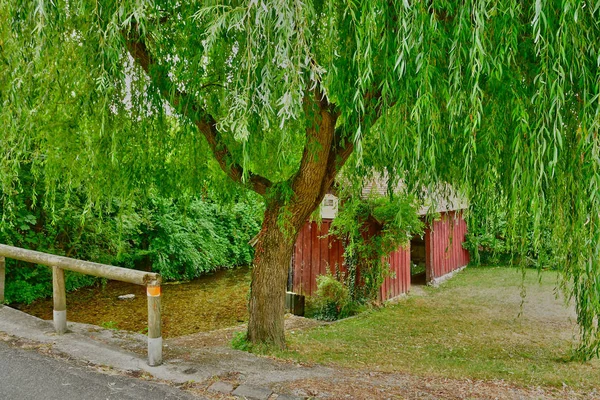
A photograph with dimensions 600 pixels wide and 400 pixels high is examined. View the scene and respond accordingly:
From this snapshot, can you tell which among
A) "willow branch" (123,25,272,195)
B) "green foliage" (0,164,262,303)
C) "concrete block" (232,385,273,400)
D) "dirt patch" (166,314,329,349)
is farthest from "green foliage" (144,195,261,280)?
"concrete block" (232,385,273,400)

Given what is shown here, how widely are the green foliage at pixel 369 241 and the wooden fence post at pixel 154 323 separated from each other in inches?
230

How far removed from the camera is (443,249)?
14734 mm

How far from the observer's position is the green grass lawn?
6.09 metres

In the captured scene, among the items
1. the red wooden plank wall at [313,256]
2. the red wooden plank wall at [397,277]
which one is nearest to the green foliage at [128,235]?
the red wooden plank wall at [313,256]

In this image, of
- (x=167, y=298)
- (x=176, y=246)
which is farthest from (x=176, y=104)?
(x=176, y=246)

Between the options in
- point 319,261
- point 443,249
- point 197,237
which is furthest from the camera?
point 443,249

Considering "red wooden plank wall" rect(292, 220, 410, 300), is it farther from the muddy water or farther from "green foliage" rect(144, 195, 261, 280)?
the muddy water

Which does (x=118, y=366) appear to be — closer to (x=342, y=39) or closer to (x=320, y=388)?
(x=320, y=388)

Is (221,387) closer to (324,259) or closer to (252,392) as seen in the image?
(252,392)

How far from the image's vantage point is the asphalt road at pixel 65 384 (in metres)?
3.57

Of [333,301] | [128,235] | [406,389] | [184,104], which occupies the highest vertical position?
[184,104]

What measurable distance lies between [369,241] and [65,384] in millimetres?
7237

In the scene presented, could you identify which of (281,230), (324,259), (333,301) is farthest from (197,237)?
(281,230)

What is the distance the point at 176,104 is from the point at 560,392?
5356 mm
